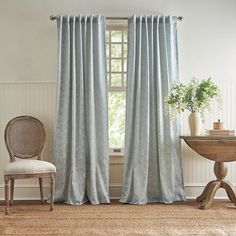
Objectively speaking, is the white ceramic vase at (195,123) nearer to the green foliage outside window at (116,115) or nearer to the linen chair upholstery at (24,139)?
the green foliage outside window at (116,115)

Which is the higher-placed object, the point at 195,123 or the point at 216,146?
the point at 195,123

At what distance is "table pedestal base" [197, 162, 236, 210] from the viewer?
13.9ft

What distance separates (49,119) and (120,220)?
1511 millimetres

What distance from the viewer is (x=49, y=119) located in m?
4.74

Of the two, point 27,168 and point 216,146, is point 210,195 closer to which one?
point 216,146

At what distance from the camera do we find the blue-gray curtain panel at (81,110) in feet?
14.8

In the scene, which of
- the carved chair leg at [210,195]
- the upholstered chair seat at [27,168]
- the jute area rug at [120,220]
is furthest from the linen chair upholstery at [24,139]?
the carved chair leg at [210,195]

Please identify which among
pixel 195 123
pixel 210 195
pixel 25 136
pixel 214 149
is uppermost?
pixel 195 123

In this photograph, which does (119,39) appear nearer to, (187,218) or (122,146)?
(122,146)

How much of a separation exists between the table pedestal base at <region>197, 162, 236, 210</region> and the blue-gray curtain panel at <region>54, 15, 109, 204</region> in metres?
1.01

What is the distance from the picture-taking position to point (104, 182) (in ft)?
14.9

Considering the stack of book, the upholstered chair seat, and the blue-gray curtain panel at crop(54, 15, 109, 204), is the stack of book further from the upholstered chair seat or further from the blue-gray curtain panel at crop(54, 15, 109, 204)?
the upholstered chair seat

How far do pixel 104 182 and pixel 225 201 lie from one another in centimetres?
129

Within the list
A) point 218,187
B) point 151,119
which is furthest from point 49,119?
point 218,187
